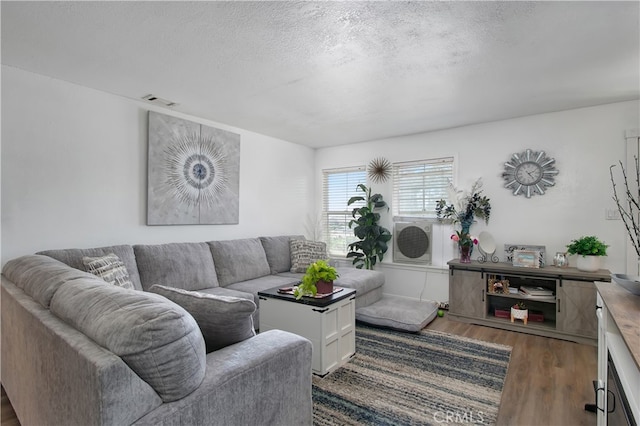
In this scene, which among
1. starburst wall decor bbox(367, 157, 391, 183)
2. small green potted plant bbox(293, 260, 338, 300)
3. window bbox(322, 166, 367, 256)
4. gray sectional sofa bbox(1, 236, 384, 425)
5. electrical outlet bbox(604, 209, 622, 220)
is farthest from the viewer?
window bbox(322, 166, 367, 256)

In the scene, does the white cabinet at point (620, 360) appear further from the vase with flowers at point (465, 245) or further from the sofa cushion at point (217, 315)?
the vase with flowers at point (465, 245)

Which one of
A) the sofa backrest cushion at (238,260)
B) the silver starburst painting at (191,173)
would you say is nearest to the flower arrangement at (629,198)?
the sofa backrest cushion at (238,260)

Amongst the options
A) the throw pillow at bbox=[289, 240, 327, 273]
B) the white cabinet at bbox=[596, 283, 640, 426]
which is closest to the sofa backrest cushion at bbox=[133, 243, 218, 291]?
the throw pillow at bbox=[289, 240, 327, 273]

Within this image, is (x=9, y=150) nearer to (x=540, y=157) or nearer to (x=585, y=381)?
(x=585, y=381)

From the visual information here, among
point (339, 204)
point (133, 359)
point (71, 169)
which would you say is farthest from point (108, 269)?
point (339, 204)

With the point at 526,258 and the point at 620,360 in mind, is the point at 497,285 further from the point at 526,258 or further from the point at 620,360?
the point at 620,360

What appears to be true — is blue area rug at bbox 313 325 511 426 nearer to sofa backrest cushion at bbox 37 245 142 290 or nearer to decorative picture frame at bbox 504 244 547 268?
decorative picture frame at bbox 504 244 547 268

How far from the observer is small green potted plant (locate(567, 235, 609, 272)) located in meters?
3.10

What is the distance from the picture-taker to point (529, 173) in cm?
366

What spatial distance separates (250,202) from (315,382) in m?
2.59

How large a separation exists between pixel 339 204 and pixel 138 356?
4.41 meters

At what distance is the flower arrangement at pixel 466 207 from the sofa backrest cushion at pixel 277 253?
6.70 feet

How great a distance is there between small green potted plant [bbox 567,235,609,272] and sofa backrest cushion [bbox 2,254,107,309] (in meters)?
3.88

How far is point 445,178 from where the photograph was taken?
425 centimetres
